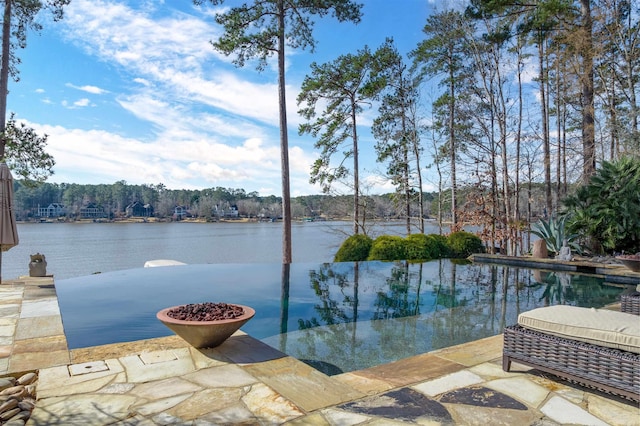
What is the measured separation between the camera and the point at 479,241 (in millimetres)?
12086

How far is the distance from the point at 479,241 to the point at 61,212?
4293 centimetres

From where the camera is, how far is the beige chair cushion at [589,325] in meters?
2.45

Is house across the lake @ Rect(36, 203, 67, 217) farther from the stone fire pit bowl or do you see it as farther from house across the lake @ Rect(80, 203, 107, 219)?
the stone fire pit bowl

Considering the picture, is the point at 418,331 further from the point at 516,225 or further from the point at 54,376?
the point at 516,225

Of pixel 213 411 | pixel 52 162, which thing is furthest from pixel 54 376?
→ pixel 52 162

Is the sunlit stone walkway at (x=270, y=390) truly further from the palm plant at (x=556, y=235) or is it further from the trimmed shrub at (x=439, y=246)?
the trimmed shrub at (x=439, y=246)

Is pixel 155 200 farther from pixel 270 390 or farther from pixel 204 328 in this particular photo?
pixel 270 390

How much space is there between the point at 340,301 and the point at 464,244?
6820mm

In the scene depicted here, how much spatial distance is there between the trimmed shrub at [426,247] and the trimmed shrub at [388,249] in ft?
0.64

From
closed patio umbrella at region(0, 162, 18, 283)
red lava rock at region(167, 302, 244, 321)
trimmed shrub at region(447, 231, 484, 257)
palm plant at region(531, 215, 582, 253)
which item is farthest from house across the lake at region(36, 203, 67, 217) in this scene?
red lava rock at region(167, 302, 244, 321)

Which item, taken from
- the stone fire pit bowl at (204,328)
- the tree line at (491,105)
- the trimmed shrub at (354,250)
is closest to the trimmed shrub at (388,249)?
the trimmed shrub at (354,250)

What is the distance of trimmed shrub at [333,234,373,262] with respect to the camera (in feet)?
36.7

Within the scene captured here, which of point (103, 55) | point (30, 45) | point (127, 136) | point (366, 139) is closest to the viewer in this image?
point (30, 45)

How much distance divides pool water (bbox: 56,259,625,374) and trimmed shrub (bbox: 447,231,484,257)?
79.4 inches
